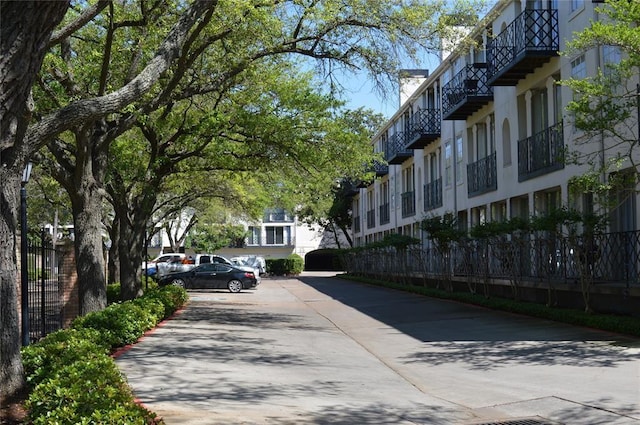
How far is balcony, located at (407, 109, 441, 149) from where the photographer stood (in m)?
34.7

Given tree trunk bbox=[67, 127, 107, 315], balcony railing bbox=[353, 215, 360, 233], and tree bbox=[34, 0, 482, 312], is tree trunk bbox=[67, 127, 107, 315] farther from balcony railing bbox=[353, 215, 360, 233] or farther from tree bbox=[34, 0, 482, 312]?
balcony railing bbox=[353, 215, 360, 233]

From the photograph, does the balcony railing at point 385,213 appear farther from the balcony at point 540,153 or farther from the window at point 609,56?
the window at point 609,56

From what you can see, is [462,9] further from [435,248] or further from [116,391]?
[435,248]

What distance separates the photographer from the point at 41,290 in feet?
47.6

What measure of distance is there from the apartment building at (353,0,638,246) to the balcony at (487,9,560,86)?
0.03 m

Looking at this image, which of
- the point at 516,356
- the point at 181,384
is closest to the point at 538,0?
the point at 516,356

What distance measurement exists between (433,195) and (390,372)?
24234 mm

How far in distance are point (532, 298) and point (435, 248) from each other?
873 cm

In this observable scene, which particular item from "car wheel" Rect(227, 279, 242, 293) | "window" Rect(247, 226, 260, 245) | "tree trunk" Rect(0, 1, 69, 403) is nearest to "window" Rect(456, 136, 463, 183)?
"car wheel" Rect(227, 279, 242, 293)

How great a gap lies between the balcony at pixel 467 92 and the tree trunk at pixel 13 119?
756 inches

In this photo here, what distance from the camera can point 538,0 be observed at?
22234mm

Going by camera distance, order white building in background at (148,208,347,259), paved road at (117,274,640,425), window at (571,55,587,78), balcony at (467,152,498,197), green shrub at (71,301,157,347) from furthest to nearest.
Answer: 1. white building in background at (148,208,347,259)
2. balcony at (467,152,498,197)
3. window at (571,55,587,78)
4. green shrub at (71,301,157,347)
5. paved road at (117,274,640,425)

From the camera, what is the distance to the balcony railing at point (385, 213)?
4800 cm

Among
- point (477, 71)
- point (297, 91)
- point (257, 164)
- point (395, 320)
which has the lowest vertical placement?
point (395, 320)
